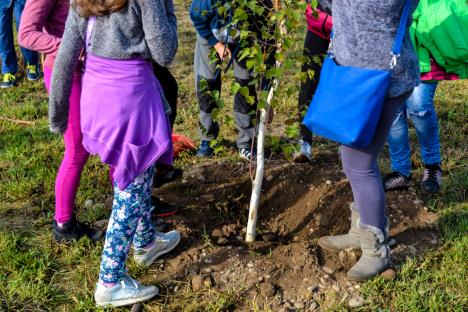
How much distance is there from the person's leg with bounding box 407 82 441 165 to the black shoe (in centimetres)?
230

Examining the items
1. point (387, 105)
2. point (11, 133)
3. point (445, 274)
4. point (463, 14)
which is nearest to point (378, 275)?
point (445, 274)

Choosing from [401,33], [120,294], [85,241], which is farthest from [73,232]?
[401,33]

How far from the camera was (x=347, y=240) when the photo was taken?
10.4 feet

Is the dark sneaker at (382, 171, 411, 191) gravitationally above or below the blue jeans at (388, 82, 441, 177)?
below

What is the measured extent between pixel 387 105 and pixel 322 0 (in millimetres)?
719

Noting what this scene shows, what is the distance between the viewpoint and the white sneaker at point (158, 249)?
310cm

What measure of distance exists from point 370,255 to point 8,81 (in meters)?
4.86

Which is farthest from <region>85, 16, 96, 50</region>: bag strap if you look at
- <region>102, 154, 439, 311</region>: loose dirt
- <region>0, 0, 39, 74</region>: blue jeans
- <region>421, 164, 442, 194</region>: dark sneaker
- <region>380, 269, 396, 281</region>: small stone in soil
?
<region>0, 0, 39, 74</region>: blue jeans

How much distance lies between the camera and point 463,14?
11.3 feet

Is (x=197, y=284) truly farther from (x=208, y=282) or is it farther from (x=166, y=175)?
(x=166, y=175)

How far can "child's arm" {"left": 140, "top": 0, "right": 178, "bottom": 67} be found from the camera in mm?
2398

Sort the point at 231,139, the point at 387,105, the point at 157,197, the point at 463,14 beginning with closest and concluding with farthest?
the point at 387,105 < the point at 463,14 < the point at 157,197 < the point at 231,139

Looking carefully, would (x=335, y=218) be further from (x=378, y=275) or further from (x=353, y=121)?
(x=353, y=121)

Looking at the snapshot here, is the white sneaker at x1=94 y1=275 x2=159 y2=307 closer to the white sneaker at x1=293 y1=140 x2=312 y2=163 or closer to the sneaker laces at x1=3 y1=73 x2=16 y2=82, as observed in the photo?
the white sneaker at x1=293 y1=140 x2=312 y2=163
